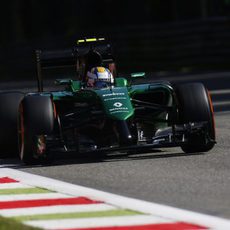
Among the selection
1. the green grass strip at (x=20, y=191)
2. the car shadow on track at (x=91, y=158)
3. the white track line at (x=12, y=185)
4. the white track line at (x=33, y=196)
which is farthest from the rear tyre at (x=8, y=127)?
the white track line at (x=33, y=196)

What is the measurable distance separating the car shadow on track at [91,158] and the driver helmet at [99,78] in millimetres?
895

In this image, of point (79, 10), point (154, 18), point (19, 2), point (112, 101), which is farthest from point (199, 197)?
point (19, 2)

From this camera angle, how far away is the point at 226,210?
26.5ft

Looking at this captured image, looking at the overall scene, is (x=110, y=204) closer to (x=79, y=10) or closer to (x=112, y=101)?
(x=112, y=101)

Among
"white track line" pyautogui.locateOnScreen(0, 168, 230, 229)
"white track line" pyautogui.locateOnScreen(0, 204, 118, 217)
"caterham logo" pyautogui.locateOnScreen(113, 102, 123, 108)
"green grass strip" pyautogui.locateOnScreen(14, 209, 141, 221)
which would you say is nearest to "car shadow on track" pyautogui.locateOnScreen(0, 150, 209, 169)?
"caterham logo" pyautogui.locateOnScreen(113, 102, 123, 108)

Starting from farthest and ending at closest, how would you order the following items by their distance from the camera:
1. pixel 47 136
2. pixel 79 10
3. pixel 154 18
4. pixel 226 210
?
pixel 79 10 < pixel 154 18 < pixel 47 136 < pixel 226 210

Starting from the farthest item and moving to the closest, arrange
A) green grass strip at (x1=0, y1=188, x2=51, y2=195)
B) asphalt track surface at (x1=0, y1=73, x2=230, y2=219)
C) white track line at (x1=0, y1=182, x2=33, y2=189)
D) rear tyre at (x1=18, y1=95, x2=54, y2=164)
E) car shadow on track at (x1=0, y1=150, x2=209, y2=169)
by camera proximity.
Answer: car shadow on track at (x1=0, y1=150, x2=209, y2=169) → rear tyre at (x1=18, y1=95, x2=54, y2=164) → white track line at (x1=0, y1=182, x2=33, y2=189) → green grass strip at (x1=0, y1=188, x2=51, y2=195) → asphalt track surface at (x1=0, y1=73, x2=230, y2=219)

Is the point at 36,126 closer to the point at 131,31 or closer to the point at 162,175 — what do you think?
the point at 162,175

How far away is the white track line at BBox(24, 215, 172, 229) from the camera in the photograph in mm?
7680

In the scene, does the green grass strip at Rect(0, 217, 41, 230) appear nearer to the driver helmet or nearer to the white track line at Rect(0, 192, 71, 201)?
the white track line at Rect(0, 192, 71, 201)

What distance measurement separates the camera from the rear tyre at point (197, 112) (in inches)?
466

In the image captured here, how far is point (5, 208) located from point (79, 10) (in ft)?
A: 133

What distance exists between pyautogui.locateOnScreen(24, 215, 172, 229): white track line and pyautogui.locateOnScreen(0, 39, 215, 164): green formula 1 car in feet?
11.4

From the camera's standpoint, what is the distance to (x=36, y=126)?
1152 centimetres
